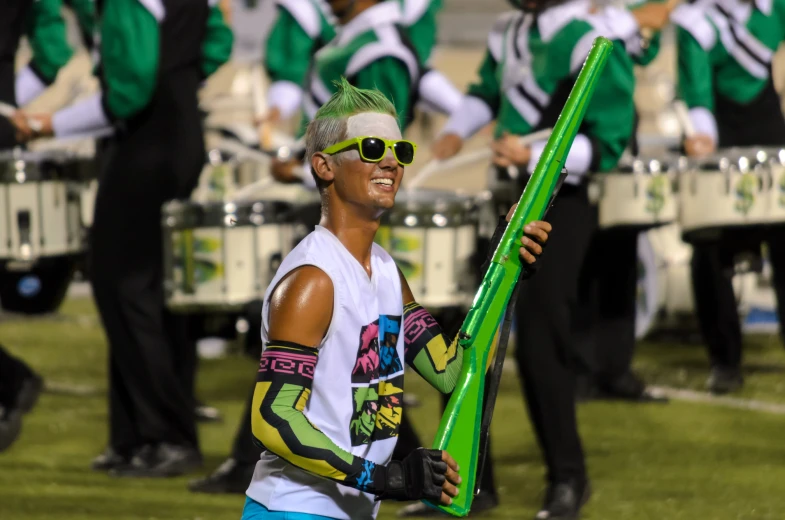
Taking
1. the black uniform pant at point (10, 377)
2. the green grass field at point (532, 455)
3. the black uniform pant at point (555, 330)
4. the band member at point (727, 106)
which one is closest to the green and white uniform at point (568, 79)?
the black uniform pant at point (555, 330)

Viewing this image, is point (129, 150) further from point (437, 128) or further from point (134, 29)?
point (437, 128)

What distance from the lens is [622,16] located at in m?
4.84

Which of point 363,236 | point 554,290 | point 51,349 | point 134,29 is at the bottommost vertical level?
point 51,349

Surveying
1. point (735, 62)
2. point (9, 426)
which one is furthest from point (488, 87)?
point (9, 426)

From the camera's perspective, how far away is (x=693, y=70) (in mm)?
6902

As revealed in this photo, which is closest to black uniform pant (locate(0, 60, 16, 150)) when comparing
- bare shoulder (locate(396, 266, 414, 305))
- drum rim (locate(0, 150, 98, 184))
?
drum rim (locate(0, 150, 98, 184))

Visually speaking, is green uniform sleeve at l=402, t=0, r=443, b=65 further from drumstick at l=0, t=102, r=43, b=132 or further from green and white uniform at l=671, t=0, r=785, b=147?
drumstick at l=0, t=102, r=43, b=132

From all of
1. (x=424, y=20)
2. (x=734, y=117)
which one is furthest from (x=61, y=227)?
(x=734, y=117)

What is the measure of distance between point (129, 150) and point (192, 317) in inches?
43.7

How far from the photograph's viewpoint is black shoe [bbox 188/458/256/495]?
17.1 ft

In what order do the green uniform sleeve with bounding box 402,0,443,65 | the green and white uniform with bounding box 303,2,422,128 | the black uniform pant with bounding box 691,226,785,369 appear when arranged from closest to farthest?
1. the green and white uniform with bounding box 303,2,422,128
2. the green uniform sleeve with bounding box 402,0,443,65
3. the black uniform pant with bounding box 691,226,785,369

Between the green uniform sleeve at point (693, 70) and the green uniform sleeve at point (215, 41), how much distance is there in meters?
2.20

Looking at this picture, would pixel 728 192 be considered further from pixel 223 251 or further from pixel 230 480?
pixel 230 480

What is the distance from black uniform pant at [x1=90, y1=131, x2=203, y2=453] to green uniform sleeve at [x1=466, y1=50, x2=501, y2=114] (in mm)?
1056
